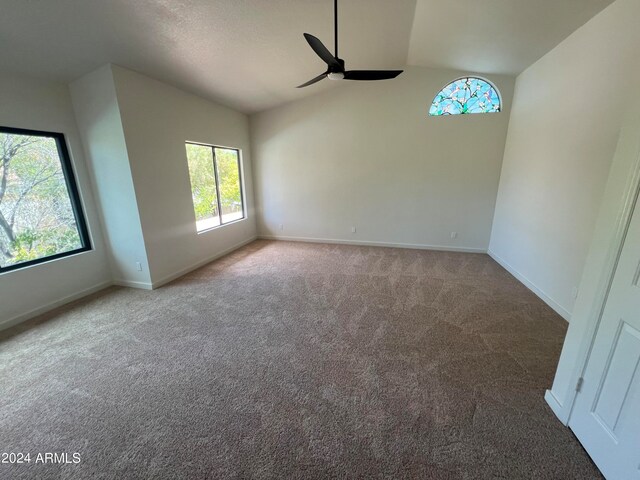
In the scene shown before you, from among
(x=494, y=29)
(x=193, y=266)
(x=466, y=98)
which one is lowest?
(x=193, y=266)

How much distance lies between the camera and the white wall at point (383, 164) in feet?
14.4

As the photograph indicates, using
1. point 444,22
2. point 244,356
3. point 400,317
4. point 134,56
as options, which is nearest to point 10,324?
point 244,356

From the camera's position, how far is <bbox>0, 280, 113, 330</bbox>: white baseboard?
258cm

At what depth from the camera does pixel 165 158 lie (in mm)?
3439

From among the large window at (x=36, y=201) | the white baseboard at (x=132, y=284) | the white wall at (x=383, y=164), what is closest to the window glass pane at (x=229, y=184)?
the white wall at (x=383, y=164)

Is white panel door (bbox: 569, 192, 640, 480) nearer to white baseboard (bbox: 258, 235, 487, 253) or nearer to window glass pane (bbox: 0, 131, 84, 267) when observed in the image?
white baseboard (bbox: 258, 235, 487, 253)

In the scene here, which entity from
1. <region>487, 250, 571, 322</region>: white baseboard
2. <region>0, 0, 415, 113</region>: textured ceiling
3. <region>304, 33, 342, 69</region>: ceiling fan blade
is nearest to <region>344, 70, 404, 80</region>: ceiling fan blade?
<region>304, 33, 342, 69</region>: ceiling fan blade

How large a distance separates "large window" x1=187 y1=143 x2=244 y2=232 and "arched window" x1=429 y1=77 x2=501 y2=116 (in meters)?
3.87

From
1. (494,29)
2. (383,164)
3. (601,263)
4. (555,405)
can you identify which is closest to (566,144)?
(494,29)

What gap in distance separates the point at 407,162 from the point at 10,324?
18.9ft

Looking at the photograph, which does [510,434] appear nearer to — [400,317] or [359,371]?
[359,371]

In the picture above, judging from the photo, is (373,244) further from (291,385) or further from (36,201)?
(36,201)

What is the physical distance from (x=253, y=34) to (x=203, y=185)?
2423 mm

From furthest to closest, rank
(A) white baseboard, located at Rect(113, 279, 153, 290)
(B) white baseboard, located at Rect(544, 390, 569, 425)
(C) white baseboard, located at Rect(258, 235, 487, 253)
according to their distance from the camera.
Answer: (C) white baseboard, located at Rect(258, 235, 487, 253), (A) white baseboard, located at Rect(113, 279, 153, 290), (B) white baseboard, located at Rect(544, 390, 569, 425)
